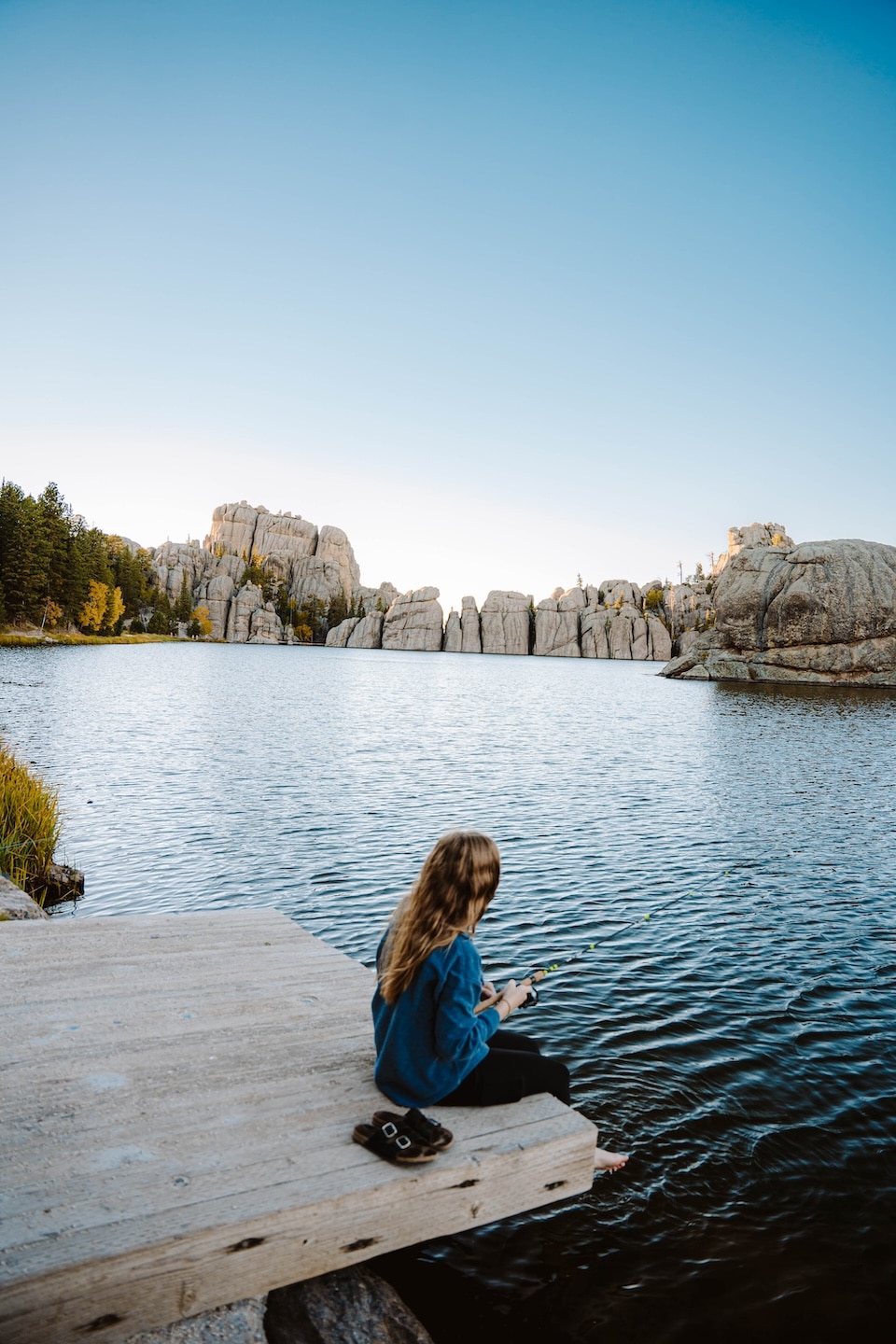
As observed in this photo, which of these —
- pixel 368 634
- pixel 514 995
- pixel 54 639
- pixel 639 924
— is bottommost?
pixel 639 924

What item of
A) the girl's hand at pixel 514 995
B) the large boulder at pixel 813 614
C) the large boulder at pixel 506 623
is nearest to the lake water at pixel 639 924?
the girl's hand at pixel 514 995

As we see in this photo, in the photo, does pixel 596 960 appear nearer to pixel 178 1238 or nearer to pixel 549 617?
pixel 178 1238

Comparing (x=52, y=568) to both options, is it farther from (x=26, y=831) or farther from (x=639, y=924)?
(x=639, y=924)

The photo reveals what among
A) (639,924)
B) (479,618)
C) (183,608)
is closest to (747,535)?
(479,618)

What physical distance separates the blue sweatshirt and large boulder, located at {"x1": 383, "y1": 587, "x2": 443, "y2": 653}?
169285 mm

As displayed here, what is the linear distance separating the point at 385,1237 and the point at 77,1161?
1.64 meters

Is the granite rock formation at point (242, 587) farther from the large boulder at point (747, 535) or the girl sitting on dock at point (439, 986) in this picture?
the girl sitting on dock at point (439, 986)

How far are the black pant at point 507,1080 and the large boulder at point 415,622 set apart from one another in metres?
169

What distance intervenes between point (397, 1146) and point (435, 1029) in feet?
2.01

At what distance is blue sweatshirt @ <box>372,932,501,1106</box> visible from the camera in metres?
4.56

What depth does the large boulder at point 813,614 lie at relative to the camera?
67500mm

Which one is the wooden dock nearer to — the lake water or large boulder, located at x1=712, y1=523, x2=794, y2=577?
the lake water

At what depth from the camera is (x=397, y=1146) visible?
4.29 meters

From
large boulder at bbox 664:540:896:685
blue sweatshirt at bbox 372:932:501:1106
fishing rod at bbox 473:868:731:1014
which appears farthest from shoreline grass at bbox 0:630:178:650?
blue sweatshirt at bbox 372:932:501:1106
